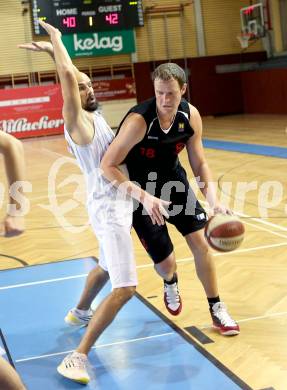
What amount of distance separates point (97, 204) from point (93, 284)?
2.91 feet

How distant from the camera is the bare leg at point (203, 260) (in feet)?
15.1

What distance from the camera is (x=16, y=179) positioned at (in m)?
2.60

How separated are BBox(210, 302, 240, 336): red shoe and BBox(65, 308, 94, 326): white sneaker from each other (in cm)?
100

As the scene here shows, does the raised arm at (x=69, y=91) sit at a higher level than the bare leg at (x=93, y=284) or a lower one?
higher


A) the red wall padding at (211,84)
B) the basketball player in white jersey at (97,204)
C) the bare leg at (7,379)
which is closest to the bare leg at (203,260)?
the basketball player in white jersey at (97,204)

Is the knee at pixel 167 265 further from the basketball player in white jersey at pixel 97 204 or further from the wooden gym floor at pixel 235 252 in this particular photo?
the basketball player in white jersey at pixel 97 204

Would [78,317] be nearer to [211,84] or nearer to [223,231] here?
[223,231]

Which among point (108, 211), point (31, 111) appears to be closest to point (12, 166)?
point (108, 211)

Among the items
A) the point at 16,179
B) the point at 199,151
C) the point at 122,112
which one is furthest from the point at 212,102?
the point at 16,179

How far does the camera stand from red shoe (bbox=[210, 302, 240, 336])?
15.3 feet

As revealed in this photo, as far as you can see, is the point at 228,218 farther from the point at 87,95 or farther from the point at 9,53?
the point at 9,53

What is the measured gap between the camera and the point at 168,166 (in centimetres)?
458

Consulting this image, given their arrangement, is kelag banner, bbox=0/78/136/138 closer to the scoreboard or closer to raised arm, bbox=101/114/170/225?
the scoreboard

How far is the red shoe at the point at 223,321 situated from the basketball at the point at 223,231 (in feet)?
1.88
